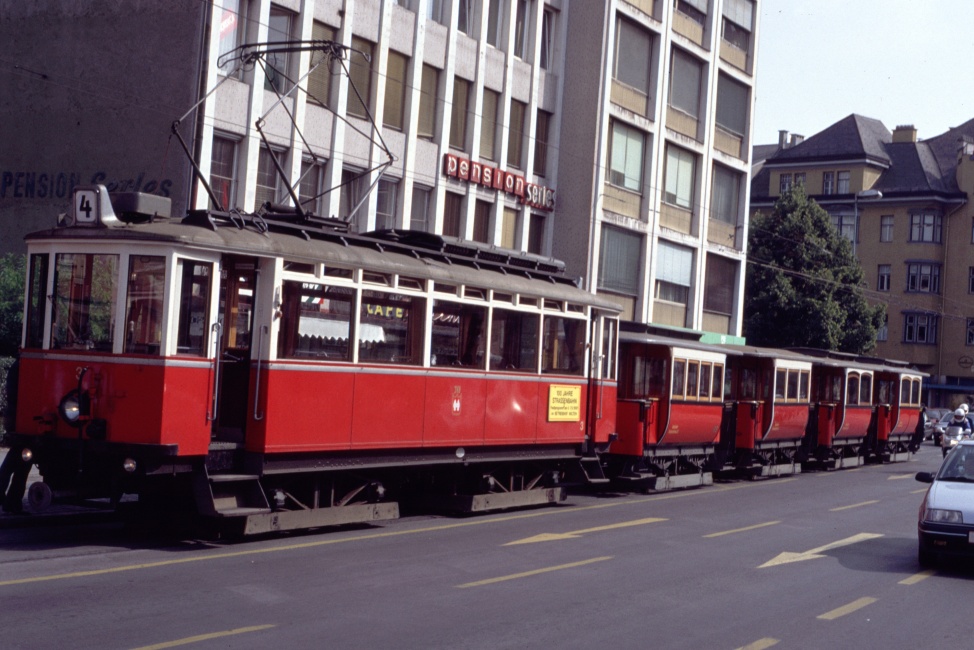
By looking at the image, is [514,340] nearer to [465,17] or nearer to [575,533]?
[575,533]

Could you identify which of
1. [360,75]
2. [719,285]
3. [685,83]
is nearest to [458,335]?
[360,75]

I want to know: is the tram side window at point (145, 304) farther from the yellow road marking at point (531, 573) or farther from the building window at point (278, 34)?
the building window at point (278, 34)

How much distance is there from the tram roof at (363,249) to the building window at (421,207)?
10369 mm

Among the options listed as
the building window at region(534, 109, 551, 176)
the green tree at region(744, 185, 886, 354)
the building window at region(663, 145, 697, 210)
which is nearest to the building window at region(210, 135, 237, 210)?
the building window at region(534, 109, 551, 176)

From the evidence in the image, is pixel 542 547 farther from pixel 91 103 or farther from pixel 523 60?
pixel 523 60

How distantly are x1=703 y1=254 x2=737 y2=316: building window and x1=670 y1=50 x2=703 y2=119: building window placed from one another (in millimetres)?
5502

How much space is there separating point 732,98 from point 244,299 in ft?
111

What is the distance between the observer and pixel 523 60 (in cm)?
3316

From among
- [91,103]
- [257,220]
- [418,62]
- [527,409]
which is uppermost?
[418,62]

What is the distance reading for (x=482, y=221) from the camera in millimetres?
32062

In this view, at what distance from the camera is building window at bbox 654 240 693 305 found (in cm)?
4000

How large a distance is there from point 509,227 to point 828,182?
47304mm

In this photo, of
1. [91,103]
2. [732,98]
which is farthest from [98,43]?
[732,98]

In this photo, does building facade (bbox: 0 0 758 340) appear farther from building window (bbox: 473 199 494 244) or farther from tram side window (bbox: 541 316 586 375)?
tram side window (bbox: 541 316 586 375)
